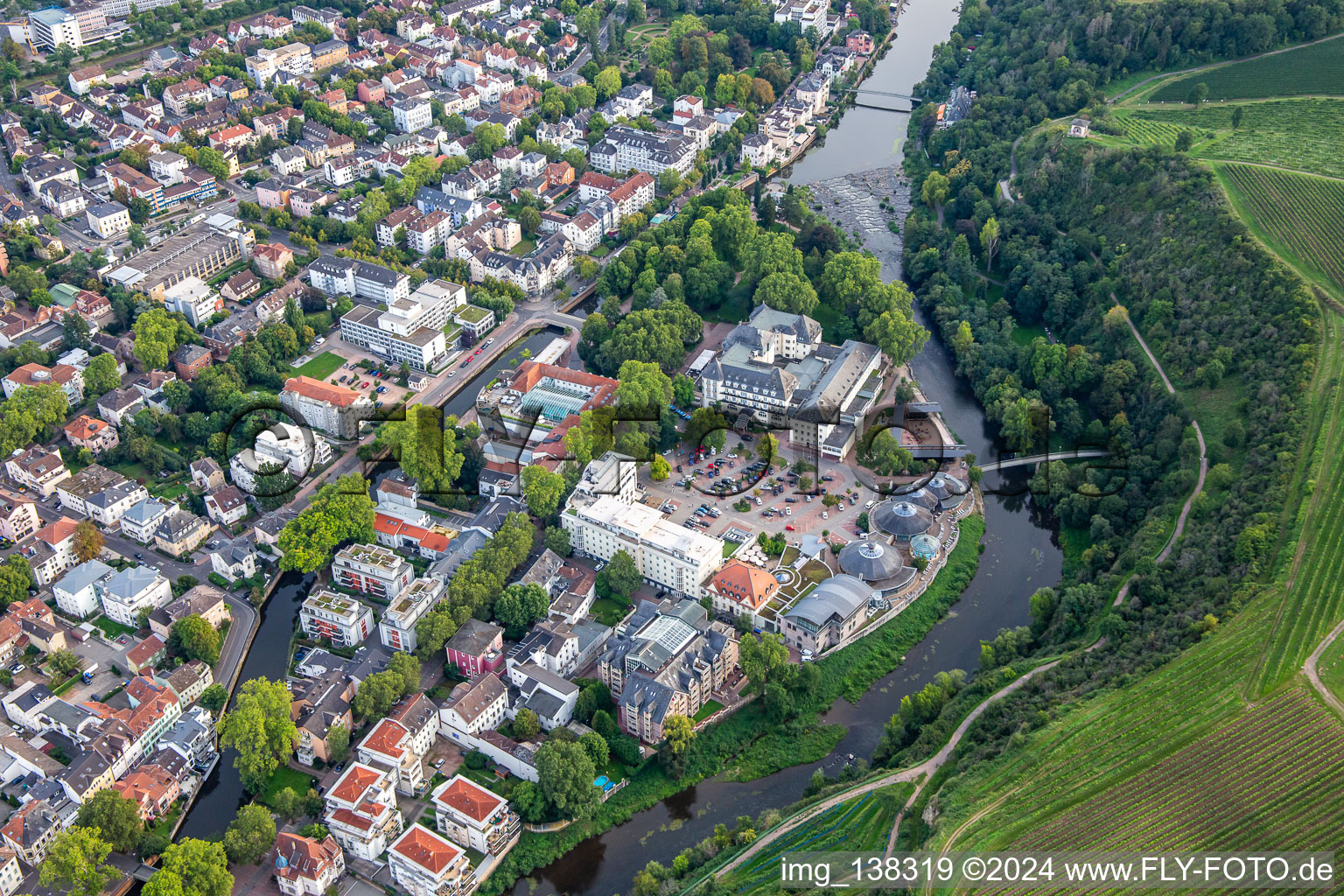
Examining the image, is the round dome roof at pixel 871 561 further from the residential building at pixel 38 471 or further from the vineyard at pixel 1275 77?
the vineyard at pixel 1275 77

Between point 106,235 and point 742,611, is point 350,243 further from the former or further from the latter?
point 742,611

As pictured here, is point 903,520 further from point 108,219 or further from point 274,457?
point 108,219

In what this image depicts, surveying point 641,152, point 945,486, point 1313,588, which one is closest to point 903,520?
point 945,486

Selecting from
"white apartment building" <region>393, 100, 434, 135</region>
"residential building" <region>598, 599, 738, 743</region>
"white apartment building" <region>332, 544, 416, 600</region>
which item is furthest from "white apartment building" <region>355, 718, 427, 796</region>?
"white apartment building" <region>393, 100, 434, 135</region>

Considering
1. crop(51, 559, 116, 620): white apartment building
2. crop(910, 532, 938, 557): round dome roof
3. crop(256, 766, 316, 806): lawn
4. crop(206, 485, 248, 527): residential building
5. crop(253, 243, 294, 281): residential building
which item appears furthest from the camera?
crop(253, 243, 294, 281): residential building

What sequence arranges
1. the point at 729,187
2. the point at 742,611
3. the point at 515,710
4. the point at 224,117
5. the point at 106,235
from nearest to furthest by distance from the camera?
1. the point at 515,710
2. the point at 742,611
3. the point at 106,235
4. the point at 729,187
5. the point at 224,117

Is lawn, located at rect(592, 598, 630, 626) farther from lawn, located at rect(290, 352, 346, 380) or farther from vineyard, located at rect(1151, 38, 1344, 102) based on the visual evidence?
vineyard, located at rect(1151, 38, 1344, 102)

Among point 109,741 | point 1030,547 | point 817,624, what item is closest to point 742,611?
point 817,624
